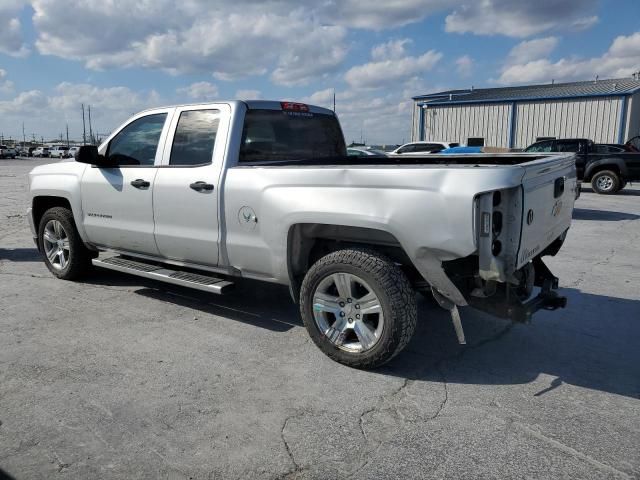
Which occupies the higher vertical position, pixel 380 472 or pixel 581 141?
pixel 581 141

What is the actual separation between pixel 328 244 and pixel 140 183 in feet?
6.64

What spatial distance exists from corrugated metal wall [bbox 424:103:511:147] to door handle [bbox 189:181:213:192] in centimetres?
2976

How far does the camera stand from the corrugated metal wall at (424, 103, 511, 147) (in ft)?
105

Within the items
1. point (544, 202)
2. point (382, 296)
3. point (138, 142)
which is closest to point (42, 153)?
point (138, 142)

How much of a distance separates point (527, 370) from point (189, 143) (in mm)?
3391

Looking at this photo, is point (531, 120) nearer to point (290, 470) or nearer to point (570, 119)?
point (570, 119)

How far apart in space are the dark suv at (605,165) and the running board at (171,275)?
50.0 ft

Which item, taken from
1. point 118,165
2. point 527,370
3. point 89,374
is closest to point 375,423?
point 527,370

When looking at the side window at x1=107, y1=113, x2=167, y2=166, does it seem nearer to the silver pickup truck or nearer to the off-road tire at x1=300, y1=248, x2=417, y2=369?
the silver pickup truck

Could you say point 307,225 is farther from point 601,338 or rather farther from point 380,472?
point 601,338

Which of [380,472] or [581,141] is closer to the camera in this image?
[380,472]

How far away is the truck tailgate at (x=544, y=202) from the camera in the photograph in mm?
3389

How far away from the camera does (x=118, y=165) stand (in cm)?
544

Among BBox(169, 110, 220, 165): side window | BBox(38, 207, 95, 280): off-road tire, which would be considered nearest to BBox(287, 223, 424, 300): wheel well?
BBox(169, 110, 220, 165): side window
